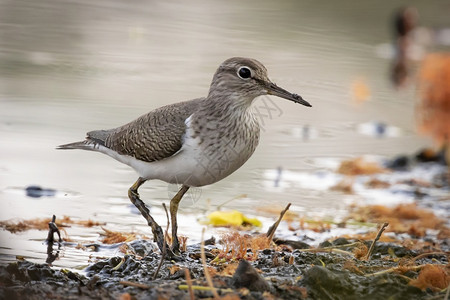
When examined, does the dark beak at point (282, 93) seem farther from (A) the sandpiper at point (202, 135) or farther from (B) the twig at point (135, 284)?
(B) the twig at point (135, 284)

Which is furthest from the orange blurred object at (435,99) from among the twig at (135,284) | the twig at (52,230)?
the twig at (135,284)

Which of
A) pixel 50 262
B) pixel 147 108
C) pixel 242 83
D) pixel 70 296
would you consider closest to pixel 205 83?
pixel 147 108

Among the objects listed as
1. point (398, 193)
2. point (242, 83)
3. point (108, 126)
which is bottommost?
point (398, 193)

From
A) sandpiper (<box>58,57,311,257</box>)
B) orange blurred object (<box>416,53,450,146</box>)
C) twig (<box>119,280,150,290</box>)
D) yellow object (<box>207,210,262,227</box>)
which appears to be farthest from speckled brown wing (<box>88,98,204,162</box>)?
orange blurred object (<box>416,53,450,146</box>)

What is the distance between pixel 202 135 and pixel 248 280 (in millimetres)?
1526

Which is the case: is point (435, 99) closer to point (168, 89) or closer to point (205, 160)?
point (168, 89)

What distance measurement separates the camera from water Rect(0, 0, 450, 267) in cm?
827

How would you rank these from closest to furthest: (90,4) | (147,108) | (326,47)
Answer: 1. (147,108)
2. (326,47)
3. (90,4)

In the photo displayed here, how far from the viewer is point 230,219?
25.2ft

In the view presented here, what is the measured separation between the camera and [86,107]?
1089 cm

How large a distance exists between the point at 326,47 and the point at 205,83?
3575 millimetres

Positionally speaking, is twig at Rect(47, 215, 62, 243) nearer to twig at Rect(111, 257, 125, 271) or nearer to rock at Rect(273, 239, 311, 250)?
twig at Rect(111, 257, 125, 271)

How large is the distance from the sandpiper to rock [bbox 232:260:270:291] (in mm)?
1109

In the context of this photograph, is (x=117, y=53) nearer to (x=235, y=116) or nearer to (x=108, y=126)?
(x=108, y=126)
